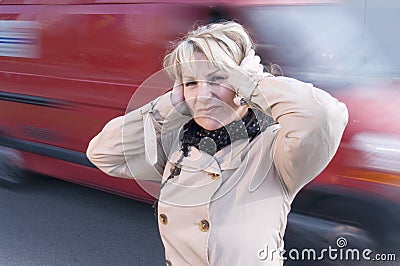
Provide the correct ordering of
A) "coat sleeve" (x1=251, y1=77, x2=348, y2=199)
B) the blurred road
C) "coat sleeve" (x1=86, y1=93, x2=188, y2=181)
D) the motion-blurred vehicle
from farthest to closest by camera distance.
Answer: the blurred road, the motion-blurred vehicle, "coat sleeve" (x1=86, y1=93, x2=188, y2=181), "coat sleeve" (x1=251, y1=77, x2=348, y2=199)

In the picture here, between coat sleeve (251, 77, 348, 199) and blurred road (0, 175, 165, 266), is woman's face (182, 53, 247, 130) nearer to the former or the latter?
coat sleeve (251, 77, 348, 199)

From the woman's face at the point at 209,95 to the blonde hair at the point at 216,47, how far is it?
19 mm

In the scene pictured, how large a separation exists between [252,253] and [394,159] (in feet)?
3.73

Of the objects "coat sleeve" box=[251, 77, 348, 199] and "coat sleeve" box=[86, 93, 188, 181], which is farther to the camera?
"coat sleeve" box=[86, 93, 188, 181]

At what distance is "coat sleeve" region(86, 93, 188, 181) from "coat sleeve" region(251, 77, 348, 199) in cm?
28

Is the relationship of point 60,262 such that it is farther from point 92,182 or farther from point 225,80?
point 225,80

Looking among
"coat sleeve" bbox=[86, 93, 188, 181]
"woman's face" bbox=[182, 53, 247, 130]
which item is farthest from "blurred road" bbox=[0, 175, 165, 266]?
"woman's face" bbox=[182, 53, 247, 130]

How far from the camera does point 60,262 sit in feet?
10.8

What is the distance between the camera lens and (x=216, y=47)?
140 cm

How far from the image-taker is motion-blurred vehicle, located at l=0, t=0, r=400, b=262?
2.40m

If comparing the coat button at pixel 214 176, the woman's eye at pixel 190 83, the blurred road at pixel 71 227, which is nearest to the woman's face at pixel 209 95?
the woman's eye at pixel 190 83

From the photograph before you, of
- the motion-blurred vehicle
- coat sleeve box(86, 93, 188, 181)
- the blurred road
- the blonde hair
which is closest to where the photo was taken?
the blonde hair

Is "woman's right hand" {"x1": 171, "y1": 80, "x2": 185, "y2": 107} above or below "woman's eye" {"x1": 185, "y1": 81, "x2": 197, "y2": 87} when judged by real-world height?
below

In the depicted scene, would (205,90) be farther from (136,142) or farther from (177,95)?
(136,142)
